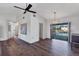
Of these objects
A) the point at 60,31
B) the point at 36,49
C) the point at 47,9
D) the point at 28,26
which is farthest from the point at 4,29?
the point at 60,31

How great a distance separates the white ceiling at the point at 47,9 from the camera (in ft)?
6.47

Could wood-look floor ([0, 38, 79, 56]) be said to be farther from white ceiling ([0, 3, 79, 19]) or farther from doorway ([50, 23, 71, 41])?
white ceiling ([0, 3, 79, 19])

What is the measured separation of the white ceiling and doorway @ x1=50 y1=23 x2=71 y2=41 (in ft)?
0.73

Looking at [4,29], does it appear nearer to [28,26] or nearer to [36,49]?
[28,26]

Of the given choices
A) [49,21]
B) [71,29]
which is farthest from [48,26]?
[71,29]

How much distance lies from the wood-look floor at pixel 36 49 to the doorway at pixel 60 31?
0.11m

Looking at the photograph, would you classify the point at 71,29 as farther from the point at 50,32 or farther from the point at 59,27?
the point at 50,32

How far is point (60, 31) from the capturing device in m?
2.18

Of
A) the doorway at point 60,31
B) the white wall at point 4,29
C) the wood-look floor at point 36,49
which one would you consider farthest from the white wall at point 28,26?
the doorway at point 60,31

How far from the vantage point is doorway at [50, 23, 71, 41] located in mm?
2064

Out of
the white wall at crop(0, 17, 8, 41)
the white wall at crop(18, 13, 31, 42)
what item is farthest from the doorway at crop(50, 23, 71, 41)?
the white wall at crop(0, 17, 8, 41)

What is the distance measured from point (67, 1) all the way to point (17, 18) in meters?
1.11

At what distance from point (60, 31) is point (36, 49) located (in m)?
0.67

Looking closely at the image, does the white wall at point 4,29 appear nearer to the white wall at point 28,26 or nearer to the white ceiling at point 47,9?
the white ceiling at point 47,9
